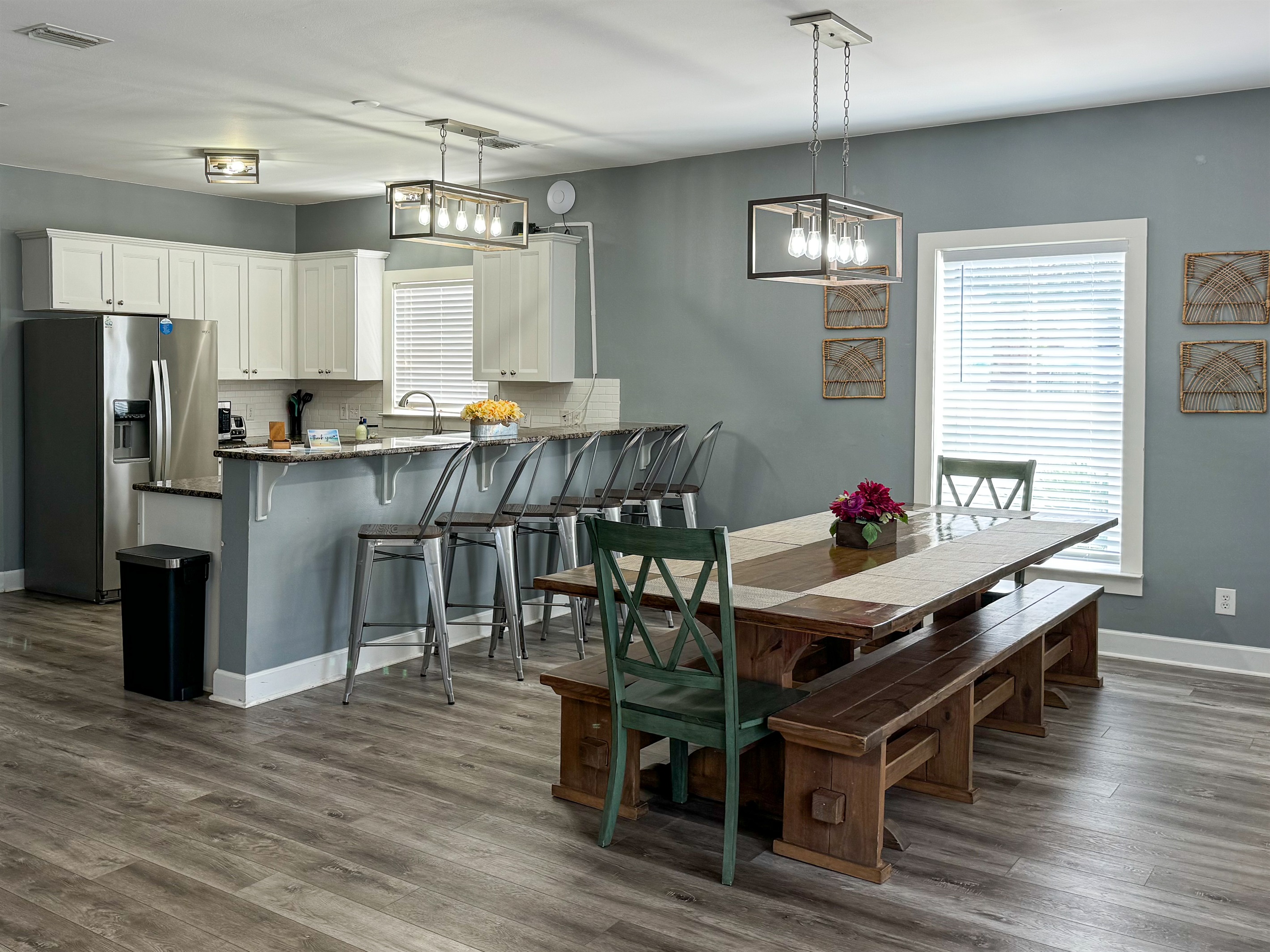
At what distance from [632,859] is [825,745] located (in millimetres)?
633

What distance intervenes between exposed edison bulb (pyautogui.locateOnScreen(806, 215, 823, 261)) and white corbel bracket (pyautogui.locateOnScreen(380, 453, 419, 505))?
2.16 meters

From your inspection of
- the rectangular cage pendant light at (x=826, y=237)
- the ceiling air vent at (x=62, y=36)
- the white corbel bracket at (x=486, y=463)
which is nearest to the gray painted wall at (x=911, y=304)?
the white corbel bracket at (x=486, y=463)

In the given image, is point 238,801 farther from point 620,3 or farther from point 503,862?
point 620,3

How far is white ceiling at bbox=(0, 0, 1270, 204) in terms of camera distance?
3836 millimetres

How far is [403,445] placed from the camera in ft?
16.0

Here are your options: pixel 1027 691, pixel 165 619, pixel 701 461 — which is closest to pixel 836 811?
pixel 1027 691

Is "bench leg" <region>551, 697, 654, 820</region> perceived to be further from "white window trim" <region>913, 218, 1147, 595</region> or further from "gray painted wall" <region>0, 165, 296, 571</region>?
"gray painted wall" <region>0, 165, 296, 571</region>

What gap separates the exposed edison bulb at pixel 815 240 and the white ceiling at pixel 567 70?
0.83 meters

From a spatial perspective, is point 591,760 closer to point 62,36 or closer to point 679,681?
point 679,681

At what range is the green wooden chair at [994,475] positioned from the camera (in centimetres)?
505

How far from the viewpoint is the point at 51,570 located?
21.4ft

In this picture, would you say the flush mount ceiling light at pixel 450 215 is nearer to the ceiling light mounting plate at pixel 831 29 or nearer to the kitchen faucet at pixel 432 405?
the ceiling light mounting plate at pixel 831 29

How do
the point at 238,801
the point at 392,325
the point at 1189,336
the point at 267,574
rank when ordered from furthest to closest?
the point at 392,325, the point at 1189,336, the point at 267,574, the point at 238,801

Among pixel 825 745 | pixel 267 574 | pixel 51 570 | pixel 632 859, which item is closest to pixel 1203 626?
pixel 825 745
